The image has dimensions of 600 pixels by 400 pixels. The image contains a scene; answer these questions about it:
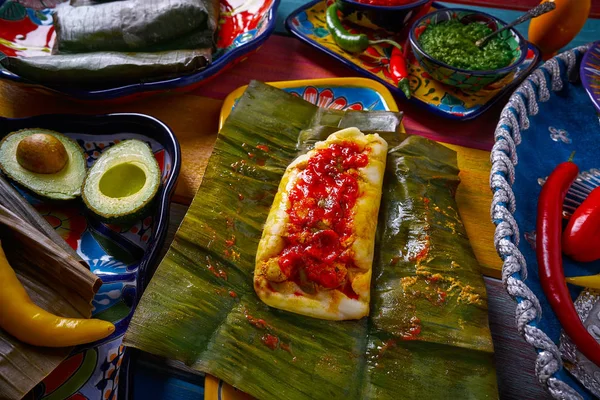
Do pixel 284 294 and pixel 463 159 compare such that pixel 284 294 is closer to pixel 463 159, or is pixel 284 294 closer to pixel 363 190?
pixel 363 190

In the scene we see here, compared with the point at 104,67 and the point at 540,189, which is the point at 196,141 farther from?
the point at 540,189

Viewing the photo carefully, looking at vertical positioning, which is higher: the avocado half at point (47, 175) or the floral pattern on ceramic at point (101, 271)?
the avocado half at point (47, 175)

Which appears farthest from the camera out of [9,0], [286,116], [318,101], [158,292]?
[9,0]

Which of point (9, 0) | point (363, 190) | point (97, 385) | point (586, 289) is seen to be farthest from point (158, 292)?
point (9, 0)

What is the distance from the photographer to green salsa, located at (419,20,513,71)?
241cm

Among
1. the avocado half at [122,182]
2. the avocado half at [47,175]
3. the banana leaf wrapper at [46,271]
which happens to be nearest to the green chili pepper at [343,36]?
the avocado half at [122,182]

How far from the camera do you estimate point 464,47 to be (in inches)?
98.2

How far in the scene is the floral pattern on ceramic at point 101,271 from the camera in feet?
4.82

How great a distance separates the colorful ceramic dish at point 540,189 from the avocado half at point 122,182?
1.40 m

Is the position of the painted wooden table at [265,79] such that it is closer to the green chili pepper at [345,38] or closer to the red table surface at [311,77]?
the red table surface at [311,77]

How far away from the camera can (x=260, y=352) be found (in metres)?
1.53

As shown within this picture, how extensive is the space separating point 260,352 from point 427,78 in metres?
1.86

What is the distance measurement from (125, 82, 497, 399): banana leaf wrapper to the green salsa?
0.77 meters

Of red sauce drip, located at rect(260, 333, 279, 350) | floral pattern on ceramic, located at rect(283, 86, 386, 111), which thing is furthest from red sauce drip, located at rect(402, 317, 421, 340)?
floral pattern on ceramic, located at rect(283, 86, 386, 111)
